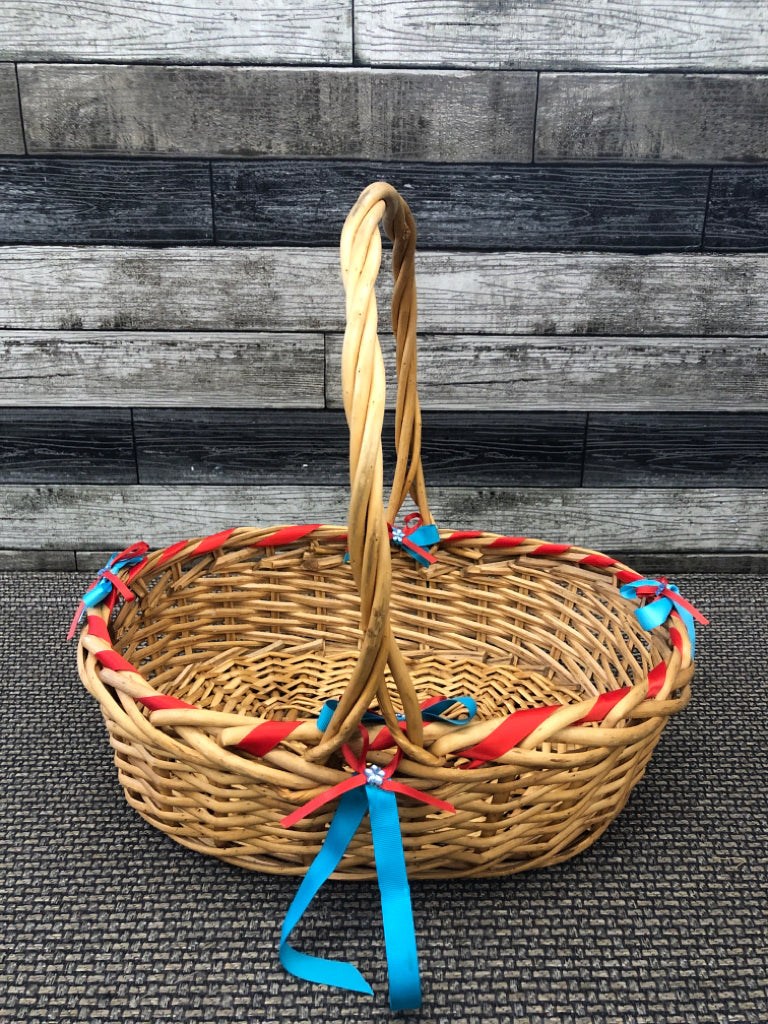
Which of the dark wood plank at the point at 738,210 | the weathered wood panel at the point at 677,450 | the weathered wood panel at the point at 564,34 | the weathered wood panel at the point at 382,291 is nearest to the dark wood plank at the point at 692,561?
the weathered wood panel at the point at 677,450

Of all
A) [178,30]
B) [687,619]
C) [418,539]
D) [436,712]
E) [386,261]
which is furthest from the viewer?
[386,261]

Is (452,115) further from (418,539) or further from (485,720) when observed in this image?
(485,720)

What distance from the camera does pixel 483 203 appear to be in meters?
1.11

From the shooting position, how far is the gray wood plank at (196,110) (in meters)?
1.06

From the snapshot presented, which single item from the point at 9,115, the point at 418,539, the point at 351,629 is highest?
the point at 9,115

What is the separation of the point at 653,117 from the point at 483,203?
245 millimetres

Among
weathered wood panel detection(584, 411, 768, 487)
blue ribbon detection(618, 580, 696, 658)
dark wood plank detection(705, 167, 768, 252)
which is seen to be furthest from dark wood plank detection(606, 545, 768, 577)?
blue ribbon detection(618, 580, 696, 658)

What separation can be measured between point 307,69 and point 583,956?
1.04 m

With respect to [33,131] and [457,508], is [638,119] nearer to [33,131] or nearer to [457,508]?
[457,508]

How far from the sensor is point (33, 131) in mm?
1083

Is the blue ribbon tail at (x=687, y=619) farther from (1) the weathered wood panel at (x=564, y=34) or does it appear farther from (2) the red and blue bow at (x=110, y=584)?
(1) the weathered wood panel at (x=564, y=34)

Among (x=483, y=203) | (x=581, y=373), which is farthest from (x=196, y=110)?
(x=581, y=373)

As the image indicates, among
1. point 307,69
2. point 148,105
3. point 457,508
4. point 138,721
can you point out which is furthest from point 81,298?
point 138,721

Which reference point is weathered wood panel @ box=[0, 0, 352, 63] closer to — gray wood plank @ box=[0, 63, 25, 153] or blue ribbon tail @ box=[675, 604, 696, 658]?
gray wood plank @ box=[0, 63, 25, 153]
